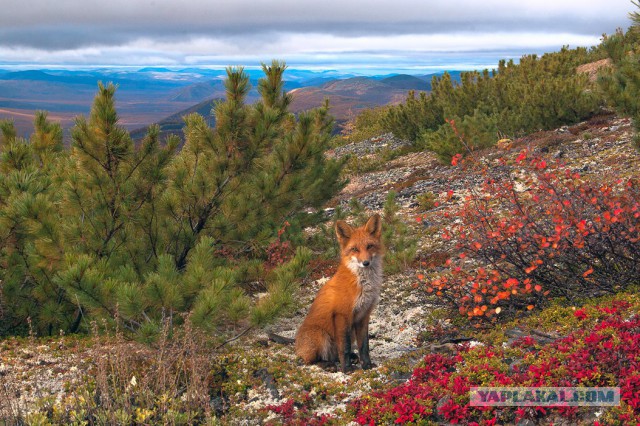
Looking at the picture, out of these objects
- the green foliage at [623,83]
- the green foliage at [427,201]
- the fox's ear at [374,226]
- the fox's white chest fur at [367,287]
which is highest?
the green foliage at [623,83]

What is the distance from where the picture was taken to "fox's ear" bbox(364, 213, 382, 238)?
7570mm

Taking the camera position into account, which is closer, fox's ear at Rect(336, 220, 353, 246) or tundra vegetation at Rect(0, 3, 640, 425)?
tundra vegetation at Rect(0, 3, 640, 425)

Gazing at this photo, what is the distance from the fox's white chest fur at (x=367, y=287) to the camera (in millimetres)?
7453

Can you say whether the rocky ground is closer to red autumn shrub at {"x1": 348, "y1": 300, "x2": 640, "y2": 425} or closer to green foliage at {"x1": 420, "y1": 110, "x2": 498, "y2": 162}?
red autumn shrub at {"x1": 348, "y1": 300, "x2": 640, "y2": 425}

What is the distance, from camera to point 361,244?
744 centimetres

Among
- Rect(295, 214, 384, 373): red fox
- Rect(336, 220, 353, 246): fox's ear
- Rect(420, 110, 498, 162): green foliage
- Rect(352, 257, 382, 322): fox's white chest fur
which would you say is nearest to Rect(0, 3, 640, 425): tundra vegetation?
Rect(295, 214, 384, 373): red fox

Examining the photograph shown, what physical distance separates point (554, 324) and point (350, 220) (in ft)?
37.9

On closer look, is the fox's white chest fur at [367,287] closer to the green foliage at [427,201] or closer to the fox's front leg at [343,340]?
the fox's front leg at [343,340]

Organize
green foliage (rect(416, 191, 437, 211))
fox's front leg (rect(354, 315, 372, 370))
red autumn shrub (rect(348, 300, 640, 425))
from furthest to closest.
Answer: green foliage (rect(416, 191, 437, 211)) → fox's front leg (rect(354, 315, 372, 370)) → red autumn shrub (rect(348, 300, 640, 425))

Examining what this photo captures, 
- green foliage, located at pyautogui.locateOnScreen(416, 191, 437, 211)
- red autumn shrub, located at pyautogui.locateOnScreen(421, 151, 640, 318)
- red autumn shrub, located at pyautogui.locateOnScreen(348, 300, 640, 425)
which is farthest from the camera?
green foliage, located at pyautogui.locateOnScreen(416, 191, 437, 211)

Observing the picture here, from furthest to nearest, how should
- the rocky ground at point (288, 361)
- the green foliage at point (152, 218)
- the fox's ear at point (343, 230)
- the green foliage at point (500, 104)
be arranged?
the green foliage at point (500, 104) → the fox's ear at point (343, 230) → the green foliage at point (152, 218) → the rocky ground at point (288, 361)

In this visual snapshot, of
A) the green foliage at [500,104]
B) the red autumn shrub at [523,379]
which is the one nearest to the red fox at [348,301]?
the red autumn shrub at [523,379]

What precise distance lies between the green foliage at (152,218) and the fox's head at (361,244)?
2.39 feet

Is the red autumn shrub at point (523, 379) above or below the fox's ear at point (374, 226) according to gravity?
below
